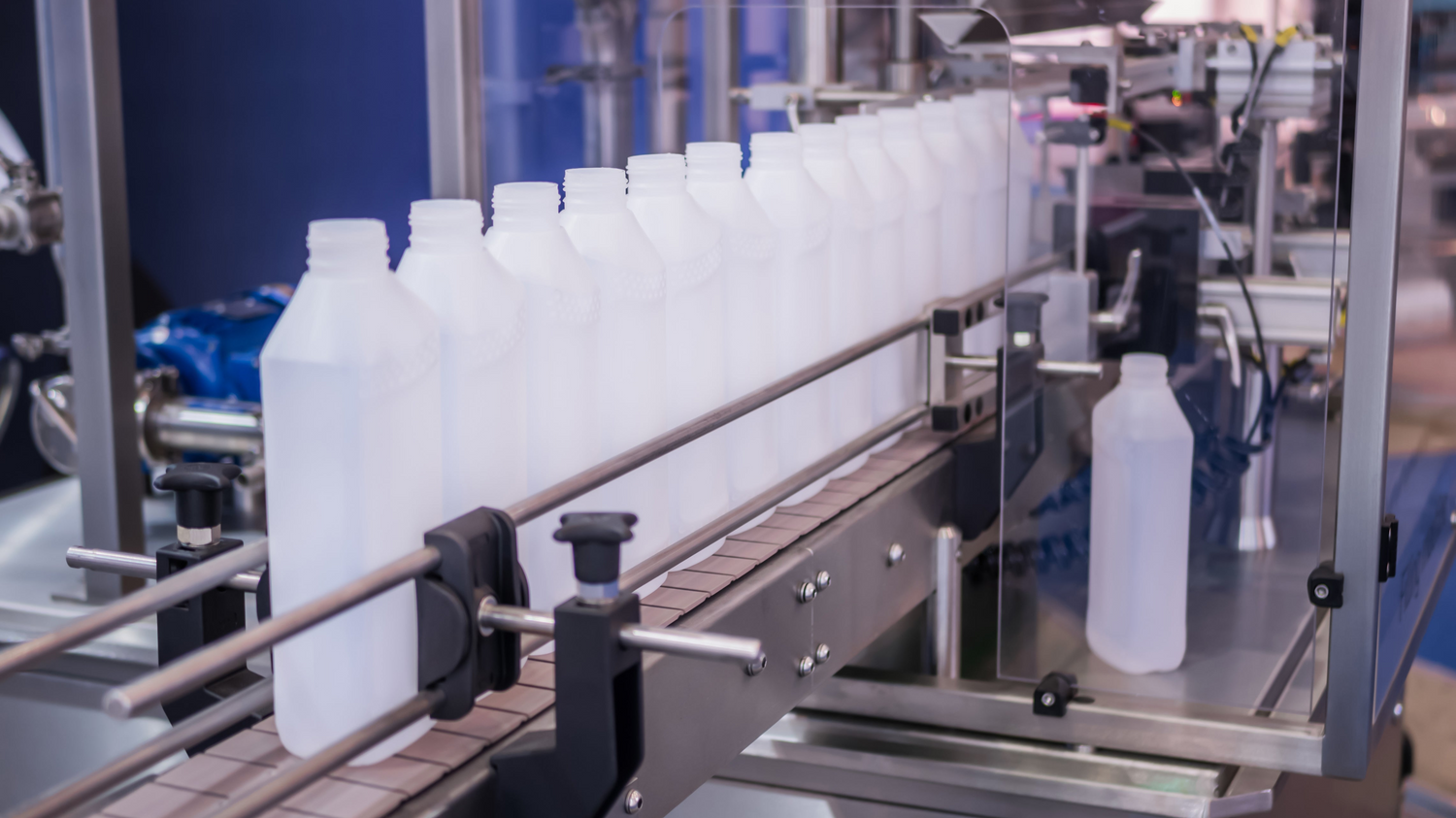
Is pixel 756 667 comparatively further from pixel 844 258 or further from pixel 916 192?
pixel 916 192

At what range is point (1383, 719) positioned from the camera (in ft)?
3.86

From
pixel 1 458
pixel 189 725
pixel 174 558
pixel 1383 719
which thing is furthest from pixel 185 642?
pixel 1 458

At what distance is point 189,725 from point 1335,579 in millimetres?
835

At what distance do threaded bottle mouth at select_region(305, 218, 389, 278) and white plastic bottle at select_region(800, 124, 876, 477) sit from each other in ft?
1.62

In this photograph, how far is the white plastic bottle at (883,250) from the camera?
114 centimetres

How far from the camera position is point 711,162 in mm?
945

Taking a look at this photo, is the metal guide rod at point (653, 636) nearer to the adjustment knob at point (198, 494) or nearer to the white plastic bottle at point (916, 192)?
the adjustment knob at point (198, 494)

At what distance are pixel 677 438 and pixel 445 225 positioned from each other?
19 cm

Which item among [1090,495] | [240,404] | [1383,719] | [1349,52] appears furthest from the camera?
[240,404]

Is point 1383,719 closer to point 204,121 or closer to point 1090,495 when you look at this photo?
point 1090,495

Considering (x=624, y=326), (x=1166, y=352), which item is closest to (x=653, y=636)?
(x=624, y=326)

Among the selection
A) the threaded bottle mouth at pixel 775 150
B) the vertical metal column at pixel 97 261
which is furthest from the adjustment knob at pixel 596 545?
the vertical metal column at pixel 97 261

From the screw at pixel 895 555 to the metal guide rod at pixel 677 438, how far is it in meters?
0.17

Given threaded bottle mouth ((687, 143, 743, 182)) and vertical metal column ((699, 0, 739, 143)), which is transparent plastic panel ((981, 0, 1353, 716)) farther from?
vertical metal column ((699, 0, 739, 143))
